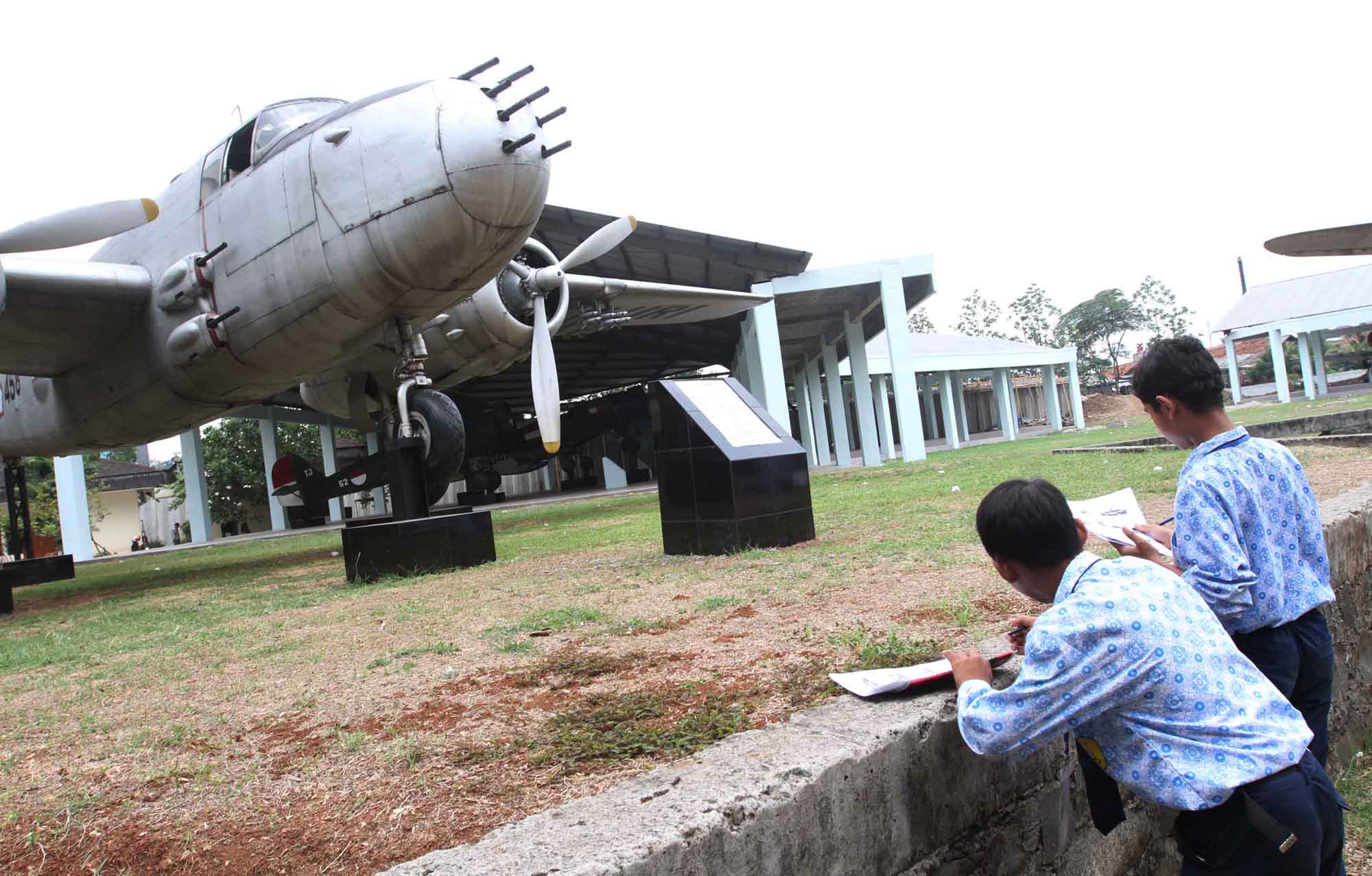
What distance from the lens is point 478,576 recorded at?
7535 millimetres

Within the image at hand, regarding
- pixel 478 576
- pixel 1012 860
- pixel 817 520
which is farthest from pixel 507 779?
pixel 817 520

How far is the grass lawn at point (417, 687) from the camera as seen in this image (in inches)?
92.7

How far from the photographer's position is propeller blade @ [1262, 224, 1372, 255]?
21.6 ft

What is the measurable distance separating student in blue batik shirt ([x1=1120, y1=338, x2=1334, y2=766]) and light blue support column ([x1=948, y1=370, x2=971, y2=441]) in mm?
34958

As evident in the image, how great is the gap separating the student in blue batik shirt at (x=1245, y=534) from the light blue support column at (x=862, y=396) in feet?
74.0

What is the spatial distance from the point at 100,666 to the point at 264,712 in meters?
2.19

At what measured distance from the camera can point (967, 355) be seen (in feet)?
111

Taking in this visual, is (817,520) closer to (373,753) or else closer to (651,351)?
(373,753)

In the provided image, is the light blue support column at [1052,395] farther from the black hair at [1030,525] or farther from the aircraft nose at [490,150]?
the black hair at [1030,525]

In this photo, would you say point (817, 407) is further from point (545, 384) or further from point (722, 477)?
point (722, 477)

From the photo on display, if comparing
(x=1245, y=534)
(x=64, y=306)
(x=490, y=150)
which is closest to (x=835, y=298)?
(x=490, y=150)

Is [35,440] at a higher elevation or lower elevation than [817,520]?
higher

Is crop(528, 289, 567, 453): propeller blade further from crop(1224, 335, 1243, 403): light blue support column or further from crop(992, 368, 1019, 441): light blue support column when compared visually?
crop(1224, 335, 1243, 403): light blue support column

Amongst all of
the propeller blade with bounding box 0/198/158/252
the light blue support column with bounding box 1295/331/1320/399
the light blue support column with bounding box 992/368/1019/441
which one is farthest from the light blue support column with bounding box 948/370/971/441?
the propeller blade with bounding box 0/198/158/252
